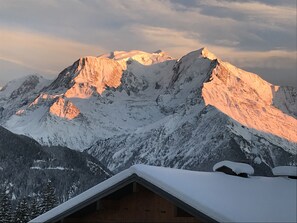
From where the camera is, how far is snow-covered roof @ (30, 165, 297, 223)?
11.8 metres

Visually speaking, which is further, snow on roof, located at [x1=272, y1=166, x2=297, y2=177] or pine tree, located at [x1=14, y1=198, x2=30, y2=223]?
pine tree, located at [x1=14, y1=198, x2=30, y2=223]

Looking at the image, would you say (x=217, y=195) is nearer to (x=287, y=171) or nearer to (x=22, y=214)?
(x=287, y=171)

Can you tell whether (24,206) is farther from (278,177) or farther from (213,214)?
(213,214)

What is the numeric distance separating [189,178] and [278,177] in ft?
13.5

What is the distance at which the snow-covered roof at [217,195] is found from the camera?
11.8m

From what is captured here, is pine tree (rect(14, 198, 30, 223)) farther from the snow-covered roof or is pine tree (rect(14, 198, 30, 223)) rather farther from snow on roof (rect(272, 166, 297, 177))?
the snow-covered roof

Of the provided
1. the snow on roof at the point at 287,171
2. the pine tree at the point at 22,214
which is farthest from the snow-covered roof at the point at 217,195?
the pine tree at the point at 22,214

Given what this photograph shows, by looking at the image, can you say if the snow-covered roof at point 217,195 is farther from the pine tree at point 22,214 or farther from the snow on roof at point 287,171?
the pine tree at point 22,214

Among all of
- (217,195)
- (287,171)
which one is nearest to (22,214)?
(287,171)

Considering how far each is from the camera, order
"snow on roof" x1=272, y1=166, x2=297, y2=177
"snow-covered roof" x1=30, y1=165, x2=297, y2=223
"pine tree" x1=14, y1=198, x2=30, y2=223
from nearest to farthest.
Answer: "snow-covered roof" x1=30, y1=165, x2=297, y2=223 → "snow on roof" x1=272, y1=166, x2=297, y2=177 → "pine tree" x1=14, y1=198, x2=30, y2=223

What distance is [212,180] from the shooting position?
563 inches

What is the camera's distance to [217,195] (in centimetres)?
1277

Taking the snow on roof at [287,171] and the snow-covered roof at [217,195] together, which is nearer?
the snow-covered roof at [217,195]

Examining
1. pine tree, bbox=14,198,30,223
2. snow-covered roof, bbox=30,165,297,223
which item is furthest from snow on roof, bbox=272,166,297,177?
pine tree, bbox=14,198,30,223
